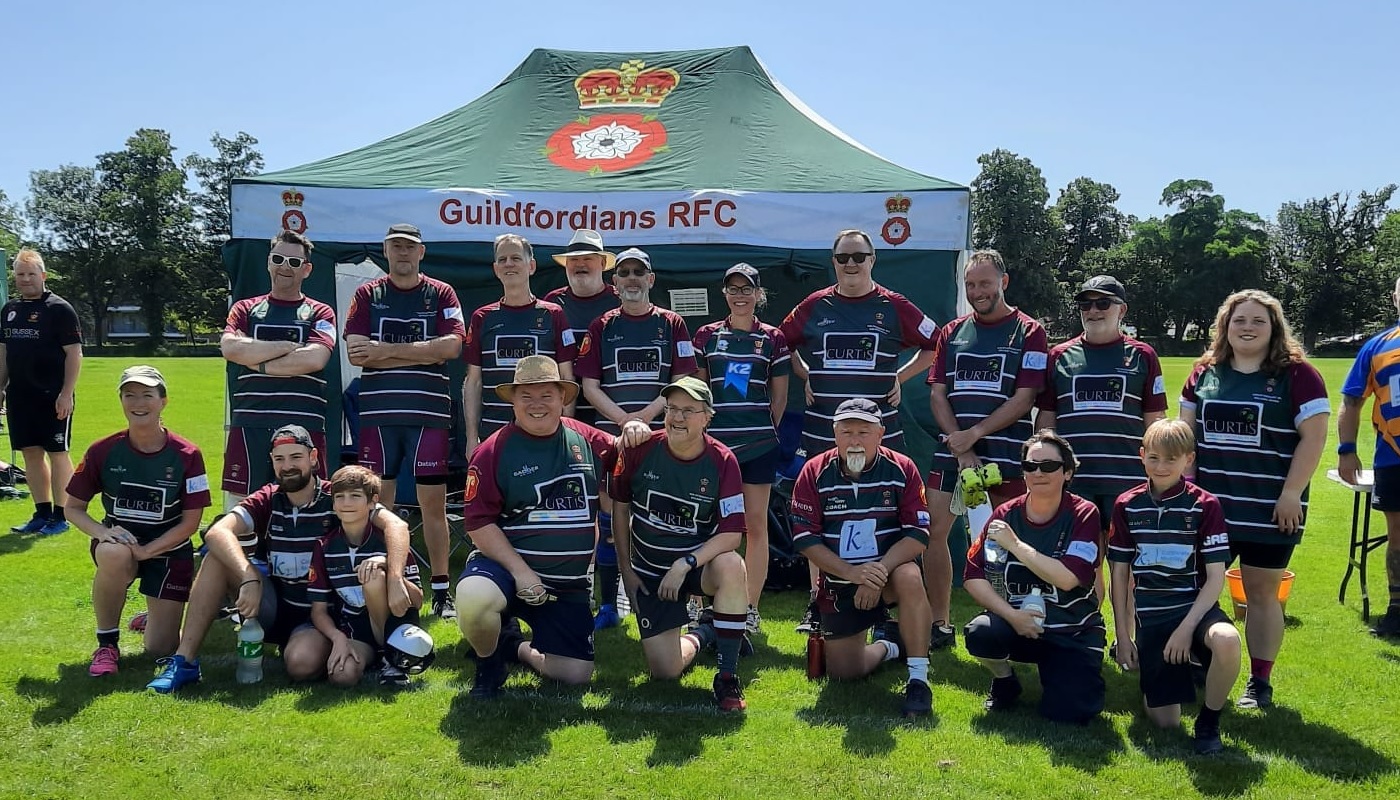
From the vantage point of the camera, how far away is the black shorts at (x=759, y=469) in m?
4.51

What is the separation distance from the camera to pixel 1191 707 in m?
3.57

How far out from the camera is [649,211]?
582 centimetres

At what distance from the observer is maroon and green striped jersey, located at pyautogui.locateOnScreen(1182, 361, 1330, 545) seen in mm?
3504

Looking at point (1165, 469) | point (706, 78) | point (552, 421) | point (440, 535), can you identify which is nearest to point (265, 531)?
point (440, 535)

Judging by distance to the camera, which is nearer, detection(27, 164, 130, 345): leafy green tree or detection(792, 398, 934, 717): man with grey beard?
detection(792, 398, 934, 717): man with grey beard

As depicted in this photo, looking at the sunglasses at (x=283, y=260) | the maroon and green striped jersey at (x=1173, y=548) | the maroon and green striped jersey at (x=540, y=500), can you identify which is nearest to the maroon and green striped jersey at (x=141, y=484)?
the sunglasses at (x=283, y=260)

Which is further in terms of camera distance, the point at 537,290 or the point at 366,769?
the point at 537,290

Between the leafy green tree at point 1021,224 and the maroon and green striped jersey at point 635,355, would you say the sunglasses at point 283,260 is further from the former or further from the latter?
the leafy green tree at point 1021,224

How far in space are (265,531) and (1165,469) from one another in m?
3.49

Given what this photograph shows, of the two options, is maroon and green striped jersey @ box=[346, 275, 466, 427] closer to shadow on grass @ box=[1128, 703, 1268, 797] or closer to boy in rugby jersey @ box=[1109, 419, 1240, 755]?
boy in rugby jersey @ box=[1109, 419, 1240, 755]

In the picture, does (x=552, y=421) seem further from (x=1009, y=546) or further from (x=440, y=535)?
(x=1009, y=546)

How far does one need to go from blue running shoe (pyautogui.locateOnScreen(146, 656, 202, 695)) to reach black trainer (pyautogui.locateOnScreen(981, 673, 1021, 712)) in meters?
3.06

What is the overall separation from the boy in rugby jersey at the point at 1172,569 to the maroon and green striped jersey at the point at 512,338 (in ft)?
8.70

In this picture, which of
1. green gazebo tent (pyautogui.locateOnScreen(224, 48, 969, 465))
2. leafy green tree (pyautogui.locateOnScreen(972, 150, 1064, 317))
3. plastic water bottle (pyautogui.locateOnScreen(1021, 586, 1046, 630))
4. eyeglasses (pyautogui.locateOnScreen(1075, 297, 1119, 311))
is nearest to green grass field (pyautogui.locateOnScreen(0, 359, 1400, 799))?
plastic water bottle (pyautogui.locateOnScreen(1021, 586, 1046, 630))
